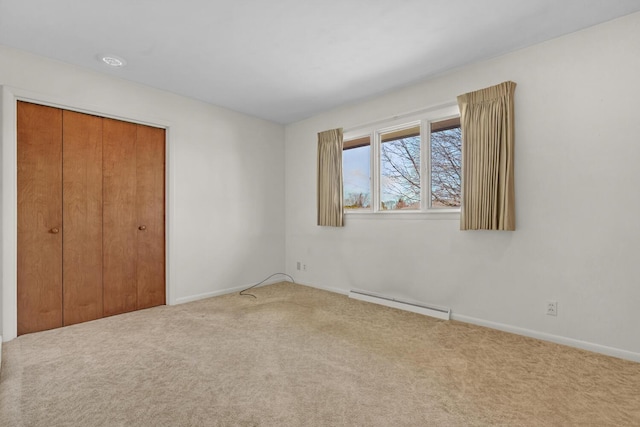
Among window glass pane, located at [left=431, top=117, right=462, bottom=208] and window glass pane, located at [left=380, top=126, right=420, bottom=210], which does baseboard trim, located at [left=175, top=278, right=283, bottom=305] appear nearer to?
window glass pane, located at [left=380, top=126, right=420, bottom=210]

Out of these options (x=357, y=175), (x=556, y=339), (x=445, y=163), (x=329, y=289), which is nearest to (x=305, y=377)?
(x=556, y=339)

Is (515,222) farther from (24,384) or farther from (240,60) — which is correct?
(24,384)

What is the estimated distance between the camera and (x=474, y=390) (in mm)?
1877

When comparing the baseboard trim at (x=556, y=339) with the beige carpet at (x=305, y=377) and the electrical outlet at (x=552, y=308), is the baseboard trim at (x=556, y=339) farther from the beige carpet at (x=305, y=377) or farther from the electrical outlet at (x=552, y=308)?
the electrical outlet at (x=552, y=308)

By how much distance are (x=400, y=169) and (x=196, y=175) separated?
2.54 metres

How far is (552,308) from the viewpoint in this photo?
8.54ft

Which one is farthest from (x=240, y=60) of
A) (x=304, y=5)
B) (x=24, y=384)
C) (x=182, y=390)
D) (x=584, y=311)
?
(x=584, y=311)

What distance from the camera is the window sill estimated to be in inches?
127

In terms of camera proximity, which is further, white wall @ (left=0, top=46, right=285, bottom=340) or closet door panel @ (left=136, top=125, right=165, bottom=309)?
closet door panel @ (left=136, top=125, right=165, bottom=309)

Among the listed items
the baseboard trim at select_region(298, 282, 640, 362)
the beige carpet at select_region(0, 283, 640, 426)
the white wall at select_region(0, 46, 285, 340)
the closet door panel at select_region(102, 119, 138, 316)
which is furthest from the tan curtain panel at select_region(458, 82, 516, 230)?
the closet door panel at select_region(102, 119, 138, 316)

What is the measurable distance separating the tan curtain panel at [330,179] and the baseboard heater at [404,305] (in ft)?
3.10

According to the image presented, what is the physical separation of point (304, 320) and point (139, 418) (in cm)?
172

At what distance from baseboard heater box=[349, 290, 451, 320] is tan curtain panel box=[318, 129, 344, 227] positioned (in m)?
0.95

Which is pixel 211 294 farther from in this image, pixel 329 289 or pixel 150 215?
pixel 329 289
